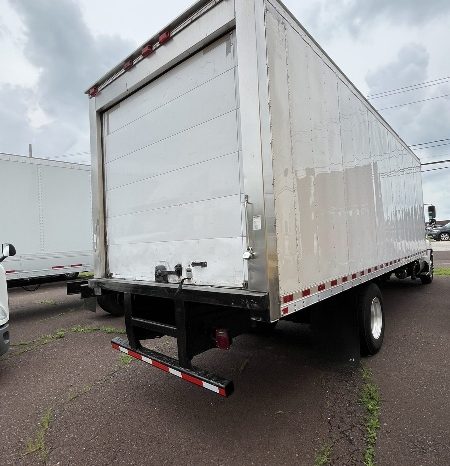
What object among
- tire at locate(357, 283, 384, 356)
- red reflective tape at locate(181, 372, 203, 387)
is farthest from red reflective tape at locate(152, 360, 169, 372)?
tire at locate(357, 283, 384, 356)

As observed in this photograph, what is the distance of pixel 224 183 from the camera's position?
2.97m

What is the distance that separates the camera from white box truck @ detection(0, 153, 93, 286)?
23.2 ft

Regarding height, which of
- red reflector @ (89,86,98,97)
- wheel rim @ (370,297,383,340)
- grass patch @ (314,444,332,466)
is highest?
red reflector @ (89,86,98,97)

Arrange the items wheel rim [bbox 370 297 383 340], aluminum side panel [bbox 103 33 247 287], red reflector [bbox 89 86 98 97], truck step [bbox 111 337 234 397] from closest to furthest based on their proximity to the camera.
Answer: truck step [bbox 111 337 234 397] → aluminum side panel [bbox 103 33 247 287] → red reflector [bbox 89 86 98 97] → wheel rim [bbox 370 297 383 340]

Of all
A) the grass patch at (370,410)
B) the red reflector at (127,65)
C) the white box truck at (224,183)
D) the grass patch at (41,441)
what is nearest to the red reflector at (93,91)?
the white box truck at (224,183)

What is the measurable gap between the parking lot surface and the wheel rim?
0.29 metres

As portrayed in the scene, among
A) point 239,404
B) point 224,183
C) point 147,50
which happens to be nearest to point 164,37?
point 147,50

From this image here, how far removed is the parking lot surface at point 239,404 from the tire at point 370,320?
0.17m

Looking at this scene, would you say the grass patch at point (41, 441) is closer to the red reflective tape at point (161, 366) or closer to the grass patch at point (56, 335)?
the red reflective tape at point (161, 366)

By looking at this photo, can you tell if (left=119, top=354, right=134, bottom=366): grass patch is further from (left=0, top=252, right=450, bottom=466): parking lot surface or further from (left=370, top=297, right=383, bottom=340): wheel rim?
(left=370, top=297, right=383, bottom=340): wheel rim

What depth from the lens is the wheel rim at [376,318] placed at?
461 centimetres

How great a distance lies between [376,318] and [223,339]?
107 inches

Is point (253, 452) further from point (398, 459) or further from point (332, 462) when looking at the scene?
point (398, 459)

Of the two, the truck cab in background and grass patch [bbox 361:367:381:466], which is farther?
the truck cab in background
